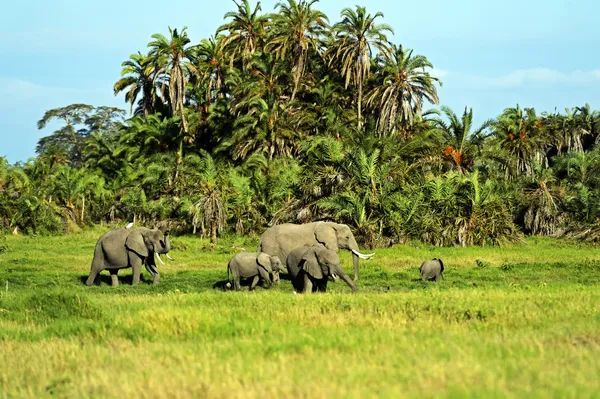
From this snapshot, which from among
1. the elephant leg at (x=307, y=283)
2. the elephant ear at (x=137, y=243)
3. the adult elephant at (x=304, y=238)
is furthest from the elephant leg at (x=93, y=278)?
the elephant leg at (x=307, y=283)

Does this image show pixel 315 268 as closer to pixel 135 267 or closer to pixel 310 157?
pixel 135 267

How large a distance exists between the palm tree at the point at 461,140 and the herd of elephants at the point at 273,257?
56.2 feet

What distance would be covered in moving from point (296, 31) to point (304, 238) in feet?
100

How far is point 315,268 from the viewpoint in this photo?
19.5 m

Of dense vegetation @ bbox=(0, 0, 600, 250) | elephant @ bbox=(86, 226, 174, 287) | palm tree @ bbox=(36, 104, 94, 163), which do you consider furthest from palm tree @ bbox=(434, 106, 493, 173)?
palm tree @ bbox=(36, 104, 94, 163)

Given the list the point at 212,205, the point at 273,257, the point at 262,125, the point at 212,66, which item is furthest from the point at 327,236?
the point at 212,66

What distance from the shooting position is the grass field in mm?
8281

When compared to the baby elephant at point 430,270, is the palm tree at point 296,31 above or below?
above

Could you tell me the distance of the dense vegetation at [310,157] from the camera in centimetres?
3566

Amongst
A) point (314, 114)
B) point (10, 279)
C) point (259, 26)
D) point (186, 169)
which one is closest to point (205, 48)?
point (259, 26)

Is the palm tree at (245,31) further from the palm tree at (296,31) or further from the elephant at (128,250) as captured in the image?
the elephant at (128,250)

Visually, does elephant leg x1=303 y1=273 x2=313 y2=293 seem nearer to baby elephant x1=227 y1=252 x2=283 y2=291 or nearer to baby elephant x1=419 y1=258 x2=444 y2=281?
baby elephant x1=227 y1=252 x2=283 y2=291

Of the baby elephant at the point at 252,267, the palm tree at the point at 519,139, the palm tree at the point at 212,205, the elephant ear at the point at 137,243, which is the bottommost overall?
the baby elephant at the point at 252,267

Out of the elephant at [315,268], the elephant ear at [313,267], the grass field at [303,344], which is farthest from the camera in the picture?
the elephant ear at [313,267]
